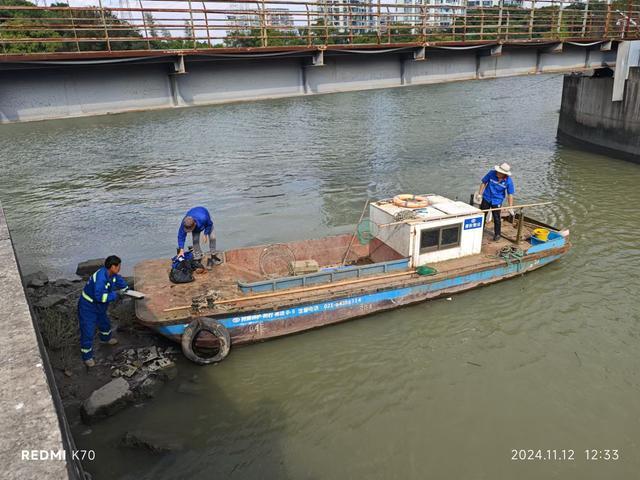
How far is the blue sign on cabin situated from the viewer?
11555mm

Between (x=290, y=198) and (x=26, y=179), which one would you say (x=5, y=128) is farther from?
(x=290, y=198)

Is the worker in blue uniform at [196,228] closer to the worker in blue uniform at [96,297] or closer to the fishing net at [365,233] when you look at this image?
the worker in blue uniform at [96,297]

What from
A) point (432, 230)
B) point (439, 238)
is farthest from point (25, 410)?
point (439, 238)

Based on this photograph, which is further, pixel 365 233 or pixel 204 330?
pixel 365 233

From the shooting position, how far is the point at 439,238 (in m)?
11.5

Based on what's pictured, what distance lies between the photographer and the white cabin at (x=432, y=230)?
11195 mm

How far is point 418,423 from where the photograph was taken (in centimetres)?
814

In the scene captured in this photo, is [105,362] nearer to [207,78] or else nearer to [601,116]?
[207,78]

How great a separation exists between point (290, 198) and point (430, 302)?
32.1ft

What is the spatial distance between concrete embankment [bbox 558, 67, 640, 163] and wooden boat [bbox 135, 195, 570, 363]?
14094 mm

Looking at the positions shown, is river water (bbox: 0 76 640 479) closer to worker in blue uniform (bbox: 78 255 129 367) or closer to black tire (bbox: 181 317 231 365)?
black tire (bbox: 181 317 231 365)

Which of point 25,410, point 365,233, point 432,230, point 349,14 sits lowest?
point 365,233

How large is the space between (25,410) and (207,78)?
10851 mm

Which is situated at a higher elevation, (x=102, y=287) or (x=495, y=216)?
(x=102, y=287)
